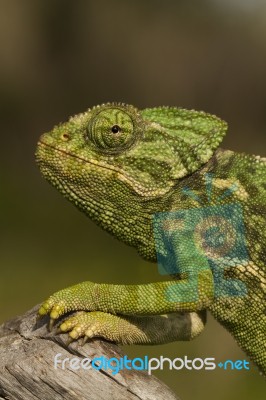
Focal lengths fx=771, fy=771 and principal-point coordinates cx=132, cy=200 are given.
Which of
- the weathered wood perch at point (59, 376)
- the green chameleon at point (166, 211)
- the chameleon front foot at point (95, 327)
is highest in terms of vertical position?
the green chameleon at point (166, 211)

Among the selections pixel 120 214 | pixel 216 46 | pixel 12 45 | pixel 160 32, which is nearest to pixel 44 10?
pixel 12 45

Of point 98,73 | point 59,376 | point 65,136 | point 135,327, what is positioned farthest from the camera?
point 98,73

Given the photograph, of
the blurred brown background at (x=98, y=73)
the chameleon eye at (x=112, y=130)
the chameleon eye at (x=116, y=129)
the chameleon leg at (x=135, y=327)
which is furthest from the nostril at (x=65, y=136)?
the blurred brown background at (x=98, y=73)

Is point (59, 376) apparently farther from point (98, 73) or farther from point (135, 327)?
point (98, 73)

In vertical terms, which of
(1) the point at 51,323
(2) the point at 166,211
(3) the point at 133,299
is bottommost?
(1) the point at 51,323

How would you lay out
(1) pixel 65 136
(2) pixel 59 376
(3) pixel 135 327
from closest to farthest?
(2) pixel 59 376 → (3) pixel 135 327 → (1) pixel 65 136

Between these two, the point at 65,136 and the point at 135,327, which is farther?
the point at 65,136

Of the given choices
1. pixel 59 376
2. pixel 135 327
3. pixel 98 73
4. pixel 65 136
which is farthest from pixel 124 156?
pixel 98 73

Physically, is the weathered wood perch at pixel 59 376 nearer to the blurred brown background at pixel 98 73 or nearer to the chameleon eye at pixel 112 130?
the chameleon eye at pixel 112 130

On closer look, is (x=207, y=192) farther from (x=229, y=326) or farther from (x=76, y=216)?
(x=76, y=216)
